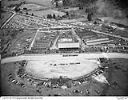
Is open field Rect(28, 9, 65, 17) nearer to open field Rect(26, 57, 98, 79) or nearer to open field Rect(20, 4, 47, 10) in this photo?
open field Rect(20, 4, 47, 10)

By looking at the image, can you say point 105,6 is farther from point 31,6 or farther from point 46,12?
point 31,6

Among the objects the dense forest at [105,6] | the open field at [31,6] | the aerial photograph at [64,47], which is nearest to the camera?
the aerial photograph at [64,47]

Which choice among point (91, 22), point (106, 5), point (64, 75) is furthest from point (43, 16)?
point (64, 75)

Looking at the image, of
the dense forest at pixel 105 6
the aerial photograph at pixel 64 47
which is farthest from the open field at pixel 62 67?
the dense forest at pixel 105 6

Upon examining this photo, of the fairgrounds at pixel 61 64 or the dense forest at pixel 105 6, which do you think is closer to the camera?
the fairgrounds at pixel 61 64

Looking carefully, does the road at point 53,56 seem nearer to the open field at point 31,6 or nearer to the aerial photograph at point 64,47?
the aerial photograph at point 64,47

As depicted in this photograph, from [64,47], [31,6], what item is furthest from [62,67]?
[31,6]

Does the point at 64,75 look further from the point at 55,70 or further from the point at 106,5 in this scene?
the point at 106,5

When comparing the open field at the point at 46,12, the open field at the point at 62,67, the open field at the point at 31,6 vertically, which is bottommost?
the open field at the point at 62,67
